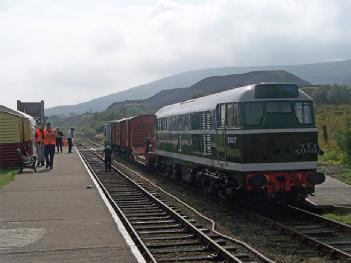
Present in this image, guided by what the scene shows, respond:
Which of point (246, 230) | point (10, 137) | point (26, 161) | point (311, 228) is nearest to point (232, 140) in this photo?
point (246, 230)

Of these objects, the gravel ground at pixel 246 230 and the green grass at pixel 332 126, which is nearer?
the gravel ground at pixel 246 230

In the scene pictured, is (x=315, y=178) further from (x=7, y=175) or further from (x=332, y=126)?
(x=332, y=126)

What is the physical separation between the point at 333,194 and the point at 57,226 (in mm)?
8071

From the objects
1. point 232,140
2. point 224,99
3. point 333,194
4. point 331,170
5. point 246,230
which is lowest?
point 246,230

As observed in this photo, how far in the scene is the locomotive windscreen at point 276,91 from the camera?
45.6 feet

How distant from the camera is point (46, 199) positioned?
16359 mm

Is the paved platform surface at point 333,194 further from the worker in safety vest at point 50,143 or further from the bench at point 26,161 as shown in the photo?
the worker in safety vest at point 50,143

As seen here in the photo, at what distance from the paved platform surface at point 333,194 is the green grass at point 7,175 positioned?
1051 cm

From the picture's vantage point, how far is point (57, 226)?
11.9 meters

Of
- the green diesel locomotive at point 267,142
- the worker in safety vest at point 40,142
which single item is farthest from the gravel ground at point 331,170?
the worker in safety vest at point 40,142

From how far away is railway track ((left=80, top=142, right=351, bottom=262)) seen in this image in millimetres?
9977

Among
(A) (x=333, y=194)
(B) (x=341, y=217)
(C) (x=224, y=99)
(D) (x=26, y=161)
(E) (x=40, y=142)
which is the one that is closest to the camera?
(B) (x=341, y=217)

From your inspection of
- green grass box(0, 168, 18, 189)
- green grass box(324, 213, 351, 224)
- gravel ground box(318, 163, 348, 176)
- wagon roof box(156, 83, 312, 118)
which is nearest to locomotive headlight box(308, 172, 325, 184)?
green grass box(324, 213, 351, 224)

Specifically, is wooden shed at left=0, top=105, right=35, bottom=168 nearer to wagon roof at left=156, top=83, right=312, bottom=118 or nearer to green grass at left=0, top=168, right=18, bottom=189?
green grass at left=0, top=168, right=18, bottom=189
